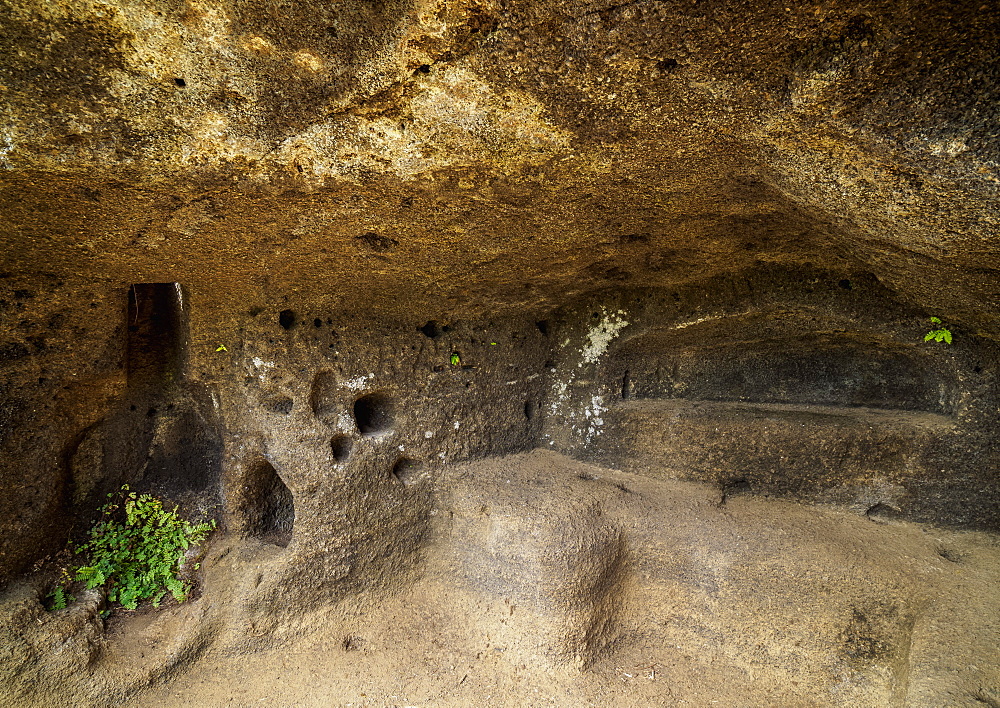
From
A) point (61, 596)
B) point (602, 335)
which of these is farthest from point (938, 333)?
point (61, 596)

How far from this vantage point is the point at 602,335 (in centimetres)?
406

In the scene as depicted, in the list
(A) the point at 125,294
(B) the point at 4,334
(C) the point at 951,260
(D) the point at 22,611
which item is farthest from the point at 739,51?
(D) the point at 22,611

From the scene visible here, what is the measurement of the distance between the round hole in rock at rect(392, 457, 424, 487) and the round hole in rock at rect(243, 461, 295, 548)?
640mm

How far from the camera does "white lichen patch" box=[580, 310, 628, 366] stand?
4.00 m

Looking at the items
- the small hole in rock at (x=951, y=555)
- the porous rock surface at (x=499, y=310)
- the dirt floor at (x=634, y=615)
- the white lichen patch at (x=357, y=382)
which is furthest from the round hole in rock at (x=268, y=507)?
the small hole in rock at (x=951, y=555)

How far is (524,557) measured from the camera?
11.4ft

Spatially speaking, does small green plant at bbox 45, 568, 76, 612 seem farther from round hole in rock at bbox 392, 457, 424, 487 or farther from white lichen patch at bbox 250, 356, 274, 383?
round hole in rock at bbox 392, 457, 424, 487

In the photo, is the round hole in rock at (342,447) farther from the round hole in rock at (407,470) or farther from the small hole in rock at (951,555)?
the small hole in rock at (951,555)

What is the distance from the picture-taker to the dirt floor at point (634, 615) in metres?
3.00

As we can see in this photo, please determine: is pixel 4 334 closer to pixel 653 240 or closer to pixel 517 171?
pixel 517 171

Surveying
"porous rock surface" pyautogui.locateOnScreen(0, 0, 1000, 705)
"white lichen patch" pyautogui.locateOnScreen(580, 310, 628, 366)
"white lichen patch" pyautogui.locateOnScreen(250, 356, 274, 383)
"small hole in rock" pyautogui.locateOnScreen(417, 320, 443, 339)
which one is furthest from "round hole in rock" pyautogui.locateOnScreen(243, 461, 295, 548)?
"white lichen patch" pyautogui.locateOnScreen(580, 310, 628, 366)

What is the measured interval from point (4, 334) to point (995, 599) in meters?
4.82

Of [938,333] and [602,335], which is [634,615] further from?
[938,333]

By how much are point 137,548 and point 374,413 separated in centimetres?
155
